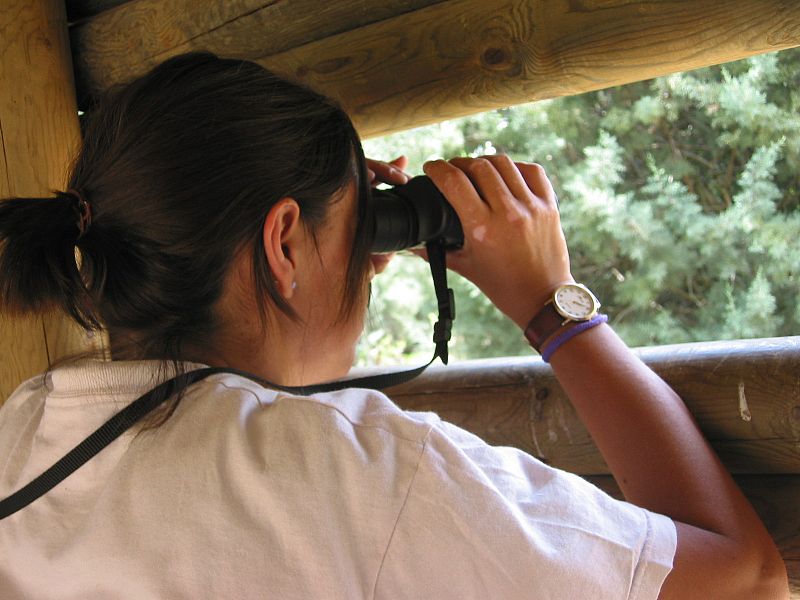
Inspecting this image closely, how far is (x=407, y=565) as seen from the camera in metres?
0.85

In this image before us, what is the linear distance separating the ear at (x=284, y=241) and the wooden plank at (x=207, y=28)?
24.1 inches

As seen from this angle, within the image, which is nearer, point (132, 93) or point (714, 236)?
point (132, 93)

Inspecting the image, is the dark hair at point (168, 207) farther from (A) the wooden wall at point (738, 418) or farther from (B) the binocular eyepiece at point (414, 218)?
(A) the wooden wall at point (738, 418)

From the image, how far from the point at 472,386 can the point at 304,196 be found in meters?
0.49

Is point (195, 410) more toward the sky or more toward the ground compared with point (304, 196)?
more toward the ground

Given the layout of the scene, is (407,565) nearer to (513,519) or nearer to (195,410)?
(513,519)

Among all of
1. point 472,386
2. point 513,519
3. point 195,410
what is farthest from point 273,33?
point 513,519

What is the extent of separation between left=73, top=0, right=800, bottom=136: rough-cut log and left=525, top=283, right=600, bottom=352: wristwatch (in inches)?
14.6

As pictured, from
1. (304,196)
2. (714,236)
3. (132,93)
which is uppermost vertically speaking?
(132,93)

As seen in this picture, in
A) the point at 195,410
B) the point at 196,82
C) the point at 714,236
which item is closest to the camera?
the point at 195,410

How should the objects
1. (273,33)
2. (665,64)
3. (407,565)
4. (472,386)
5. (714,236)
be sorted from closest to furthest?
(407,565)
(665,64)
(472,386)
(273,33)
(714,236)

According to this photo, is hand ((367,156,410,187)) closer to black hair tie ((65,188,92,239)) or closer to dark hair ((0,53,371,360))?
dark hair ((0,53,371,360))

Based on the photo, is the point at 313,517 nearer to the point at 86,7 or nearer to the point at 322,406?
the point at 322,406

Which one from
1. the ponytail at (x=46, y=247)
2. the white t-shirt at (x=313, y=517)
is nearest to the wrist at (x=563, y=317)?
the white t-shirt at (x=313, y=517)
